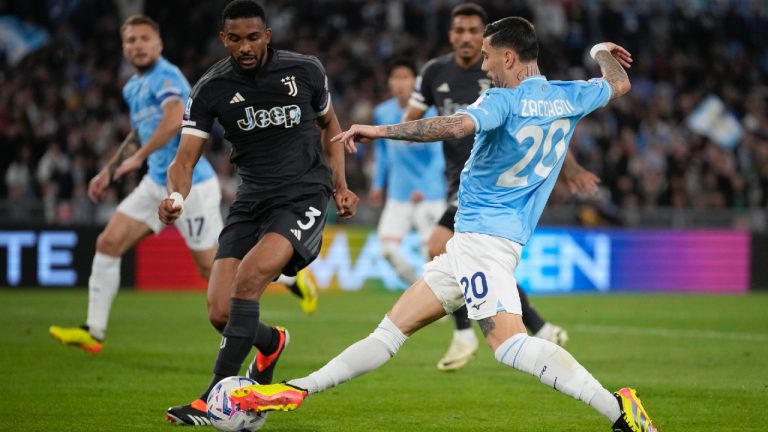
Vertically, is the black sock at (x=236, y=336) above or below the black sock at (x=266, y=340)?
above

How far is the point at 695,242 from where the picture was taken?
20344 mm

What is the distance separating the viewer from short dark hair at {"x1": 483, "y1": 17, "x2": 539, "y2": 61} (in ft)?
20.8

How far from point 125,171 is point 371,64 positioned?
1550cm

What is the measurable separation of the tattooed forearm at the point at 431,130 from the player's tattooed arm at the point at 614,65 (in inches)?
44.1

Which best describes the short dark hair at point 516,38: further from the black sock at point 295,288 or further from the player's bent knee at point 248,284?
the black sock at point 295,288

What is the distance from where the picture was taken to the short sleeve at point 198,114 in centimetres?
716

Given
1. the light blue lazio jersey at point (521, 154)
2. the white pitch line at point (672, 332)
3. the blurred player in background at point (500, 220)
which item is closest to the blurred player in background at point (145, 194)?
the blurred player in background at point (500, 220)

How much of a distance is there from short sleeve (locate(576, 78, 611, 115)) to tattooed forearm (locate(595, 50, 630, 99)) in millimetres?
75

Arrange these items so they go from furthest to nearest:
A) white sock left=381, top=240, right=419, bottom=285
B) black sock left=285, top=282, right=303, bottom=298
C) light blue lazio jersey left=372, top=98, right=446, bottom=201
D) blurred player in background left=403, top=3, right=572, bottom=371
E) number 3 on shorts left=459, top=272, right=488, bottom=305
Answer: white sock left=381, top=240, right=419, bottom=285, light blue lazio jersey left=372, top=98, right=446, bottom=201, black sock left=285, top=282, right=303, bottom=298, blurred player in background left=403, top=3, right=572, bottom=371, number 3 on shorts left=459, top=272, right=488, bottom=305

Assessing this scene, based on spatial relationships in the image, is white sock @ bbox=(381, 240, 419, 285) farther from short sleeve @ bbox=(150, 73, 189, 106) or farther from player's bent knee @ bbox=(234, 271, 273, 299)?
player's bent knee @ bbox=(234, 271, 273, 299)

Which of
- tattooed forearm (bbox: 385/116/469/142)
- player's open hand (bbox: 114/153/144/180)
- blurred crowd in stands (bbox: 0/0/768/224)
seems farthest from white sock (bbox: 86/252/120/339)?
blurred crowd in stands (bbox: 0/0/768/224)

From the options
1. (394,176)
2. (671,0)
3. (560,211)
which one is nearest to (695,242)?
(560,211)

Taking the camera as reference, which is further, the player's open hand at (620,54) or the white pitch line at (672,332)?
the white pitch line at (672,332)

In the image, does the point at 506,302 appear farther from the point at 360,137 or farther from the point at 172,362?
the point at 172,362
